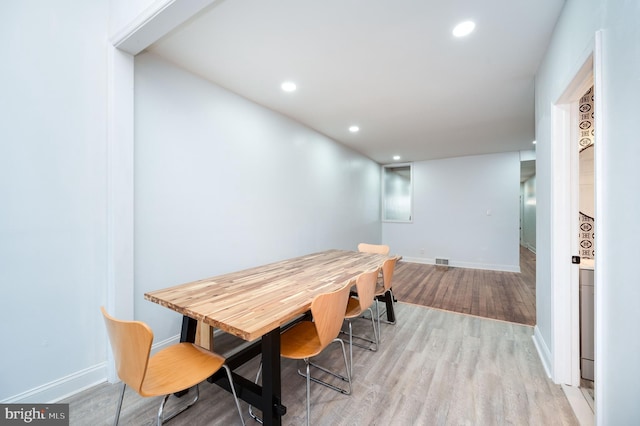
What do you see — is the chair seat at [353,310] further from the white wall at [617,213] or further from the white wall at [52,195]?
the white wall at [52,195]

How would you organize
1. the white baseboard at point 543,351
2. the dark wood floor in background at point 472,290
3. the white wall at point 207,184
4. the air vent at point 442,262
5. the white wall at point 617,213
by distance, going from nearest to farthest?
the white wall at point 617,213, the white baseboard at point 543,351, the white wall at point 207,184, the dark wood floor in background at point 472,290, the air vent at point 442,262

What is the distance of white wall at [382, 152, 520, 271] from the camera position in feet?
17.5

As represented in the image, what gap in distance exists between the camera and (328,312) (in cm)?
145

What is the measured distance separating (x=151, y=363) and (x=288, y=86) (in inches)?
100

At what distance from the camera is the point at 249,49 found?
79.8 inches

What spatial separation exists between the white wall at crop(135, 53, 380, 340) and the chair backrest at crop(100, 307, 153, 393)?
41.2 inches

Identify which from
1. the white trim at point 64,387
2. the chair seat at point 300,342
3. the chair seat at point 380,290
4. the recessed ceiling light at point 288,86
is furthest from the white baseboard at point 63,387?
the recessed ceiling light at point 288,86

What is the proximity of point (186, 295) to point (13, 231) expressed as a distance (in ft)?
3.43

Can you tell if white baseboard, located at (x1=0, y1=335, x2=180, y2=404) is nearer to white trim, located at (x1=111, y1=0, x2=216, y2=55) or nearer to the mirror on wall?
white trim, located at (x1=111, y1=0, x2=216, y2=55)

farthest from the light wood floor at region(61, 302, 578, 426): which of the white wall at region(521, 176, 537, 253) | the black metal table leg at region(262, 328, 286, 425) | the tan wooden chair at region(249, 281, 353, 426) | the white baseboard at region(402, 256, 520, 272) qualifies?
the white wall at region(521, 176, 537, 253)

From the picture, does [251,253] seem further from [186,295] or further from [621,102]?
[621,102]

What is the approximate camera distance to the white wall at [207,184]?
2.07 m
